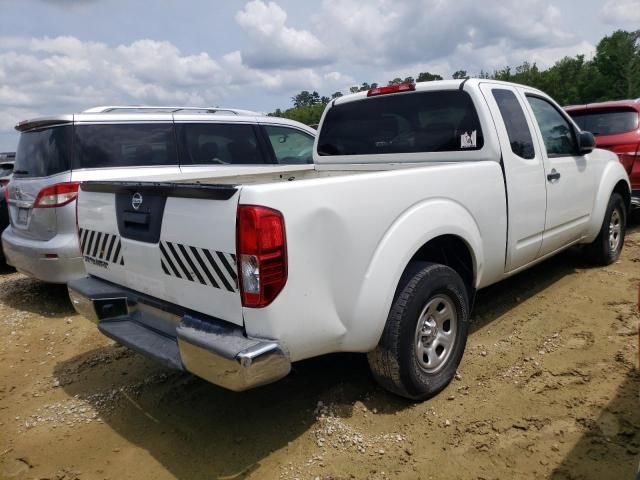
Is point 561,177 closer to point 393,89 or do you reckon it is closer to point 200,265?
point 393,89

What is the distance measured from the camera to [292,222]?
7.39 feet

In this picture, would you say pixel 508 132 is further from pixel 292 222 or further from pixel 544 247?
pixel 292 222

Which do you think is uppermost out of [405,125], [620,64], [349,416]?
[620,64]

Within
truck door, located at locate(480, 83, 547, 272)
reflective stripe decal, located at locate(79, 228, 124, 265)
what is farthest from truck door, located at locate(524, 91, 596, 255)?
reflective stripe decal, located at locate(79, 228, 124, 265)

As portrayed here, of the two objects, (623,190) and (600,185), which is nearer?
(600,185)

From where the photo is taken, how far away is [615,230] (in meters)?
5.49

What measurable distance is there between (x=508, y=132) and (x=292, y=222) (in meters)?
2.25

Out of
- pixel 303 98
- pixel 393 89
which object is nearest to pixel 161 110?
pixel 393 89

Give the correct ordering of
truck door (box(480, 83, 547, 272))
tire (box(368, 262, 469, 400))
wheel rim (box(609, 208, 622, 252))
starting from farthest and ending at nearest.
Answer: wheel rim (box(609, 208, 622, 252)) → truck door (box(480, 83, 547, 272)) → tire (box(368, 262, 469, 400))

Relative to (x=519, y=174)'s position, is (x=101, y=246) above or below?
below

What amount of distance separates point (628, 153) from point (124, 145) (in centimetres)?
615

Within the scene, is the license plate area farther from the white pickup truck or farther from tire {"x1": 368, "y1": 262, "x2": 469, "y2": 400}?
tire {"x1": 368, "y1": 262, "x2": 469, "y2": 400}

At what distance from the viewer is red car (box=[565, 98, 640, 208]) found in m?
6.53

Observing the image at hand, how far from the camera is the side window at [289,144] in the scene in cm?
638
